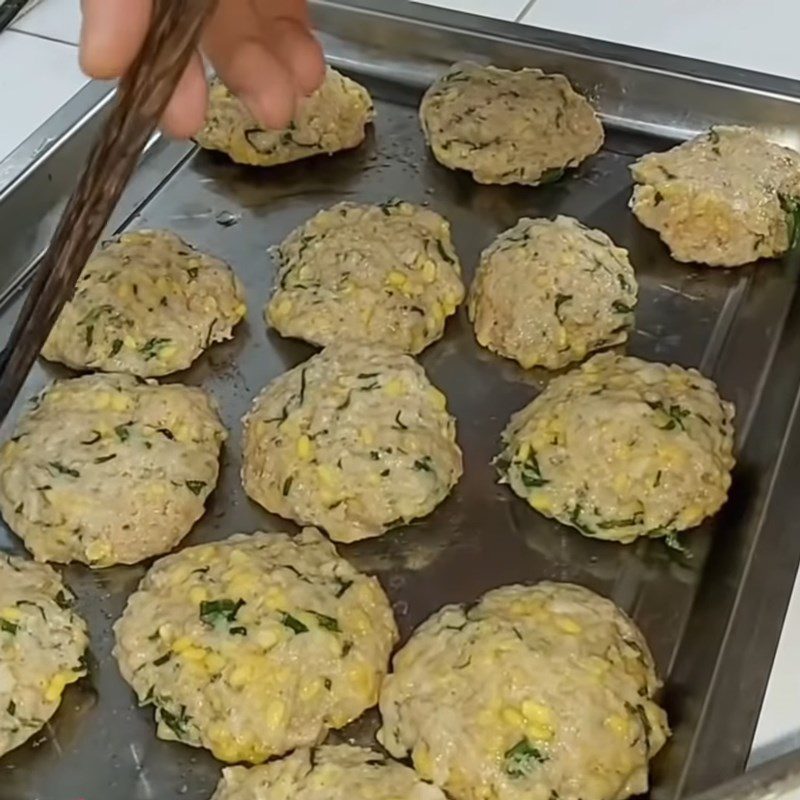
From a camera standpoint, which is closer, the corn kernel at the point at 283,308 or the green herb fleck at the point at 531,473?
the green herb fleck at the point at 531,473

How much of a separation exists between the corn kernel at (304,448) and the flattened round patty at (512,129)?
48 centimetres

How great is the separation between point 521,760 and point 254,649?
235mm

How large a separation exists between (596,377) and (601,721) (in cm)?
39

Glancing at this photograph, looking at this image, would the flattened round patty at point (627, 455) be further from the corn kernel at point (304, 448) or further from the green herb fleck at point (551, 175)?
the green herb fleck at point (551, 175)

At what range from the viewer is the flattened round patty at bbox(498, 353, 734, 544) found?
128 cm

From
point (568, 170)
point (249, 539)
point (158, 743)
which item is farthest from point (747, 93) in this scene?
point (158, 743)

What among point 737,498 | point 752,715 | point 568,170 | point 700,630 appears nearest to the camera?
point 752,715

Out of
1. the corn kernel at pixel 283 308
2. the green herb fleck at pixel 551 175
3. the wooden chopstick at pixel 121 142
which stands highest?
the wooden chopstick at pixel 121 142

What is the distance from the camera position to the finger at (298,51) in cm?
140

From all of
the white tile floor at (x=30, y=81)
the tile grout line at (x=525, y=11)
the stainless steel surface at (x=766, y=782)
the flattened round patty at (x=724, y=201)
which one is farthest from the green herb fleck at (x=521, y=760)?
the tile grout line at (x=525, y=11)

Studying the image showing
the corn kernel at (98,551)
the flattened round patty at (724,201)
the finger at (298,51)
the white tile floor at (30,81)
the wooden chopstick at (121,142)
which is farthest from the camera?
the white tile floor at (30,81)

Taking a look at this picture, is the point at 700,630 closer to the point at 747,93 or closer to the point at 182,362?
the point at 182,362

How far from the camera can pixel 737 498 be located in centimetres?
131

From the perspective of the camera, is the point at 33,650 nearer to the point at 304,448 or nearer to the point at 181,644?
the point at 181,644
